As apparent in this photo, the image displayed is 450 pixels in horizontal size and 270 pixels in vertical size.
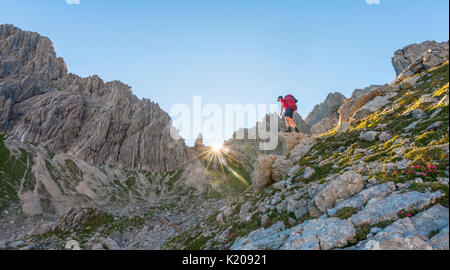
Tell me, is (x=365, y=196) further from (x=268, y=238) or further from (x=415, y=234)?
(x=268, y=238)

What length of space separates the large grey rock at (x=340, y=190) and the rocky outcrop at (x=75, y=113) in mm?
108257

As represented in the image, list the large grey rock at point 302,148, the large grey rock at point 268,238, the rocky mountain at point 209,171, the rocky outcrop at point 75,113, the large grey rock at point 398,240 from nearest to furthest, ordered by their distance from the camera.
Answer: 1. the large grey rock at point 398,240
2. the rocky mountain at point 209,171
3. the large grey rock at point 268,238
4. the large grey rock at point 302,148
5. the rocky outcrop at point 75,113

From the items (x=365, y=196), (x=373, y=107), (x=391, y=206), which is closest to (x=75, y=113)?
(x=373, y=107)

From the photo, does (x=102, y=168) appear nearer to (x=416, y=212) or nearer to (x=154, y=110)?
(x=154, y=110)

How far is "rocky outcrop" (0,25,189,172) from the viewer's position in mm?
98438

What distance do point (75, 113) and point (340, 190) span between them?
129 meters

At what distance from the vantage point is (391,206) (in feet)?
26.6

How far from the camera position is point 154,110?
131 m

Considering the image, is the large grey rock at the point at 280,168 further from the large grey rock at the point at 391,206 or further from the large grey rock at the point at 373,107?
the large grey rock at the point at 391,206

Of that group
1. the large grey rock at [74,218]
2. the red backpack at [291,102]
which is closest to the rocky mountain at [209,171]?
the large grey rock at [74,218]

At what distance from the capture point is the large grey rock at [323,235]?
309 inches
